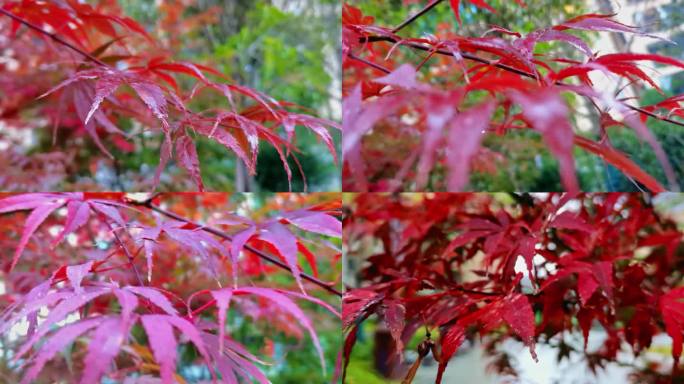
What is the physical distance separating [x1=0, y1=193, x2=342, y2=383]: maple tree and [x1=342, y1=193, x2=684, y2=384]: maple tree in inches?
3.4

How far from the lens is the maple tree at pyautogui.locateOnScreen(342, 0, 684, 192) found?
352 mm

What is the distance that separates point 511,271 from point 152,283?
571mm

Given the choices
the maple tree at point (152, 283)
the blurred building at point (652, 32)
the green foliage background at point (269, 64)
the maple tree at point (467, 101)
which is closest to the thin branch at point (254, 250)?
the maple tree at point (152, 283)

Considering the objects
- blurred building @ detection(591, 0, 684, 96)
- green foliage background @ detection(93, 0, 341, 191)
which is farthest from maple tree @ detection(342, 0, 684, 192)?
green foliage background @ detection(93, 0, 341, 191)

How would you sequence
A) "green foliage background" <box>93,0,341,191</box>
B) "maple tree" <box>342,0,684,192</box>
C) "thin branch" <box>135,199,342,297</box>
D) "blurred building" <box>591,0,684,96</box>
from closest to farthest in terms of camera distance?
"maple tree" <box>342,0,684,192</box> < "thin branch" <box>135,199,342,297</box> < "blurred building" <box>591,0,684,96</box> < "green foliage background" <box>93,0,341,191</box>

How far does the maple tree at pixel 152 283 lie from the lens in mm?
471

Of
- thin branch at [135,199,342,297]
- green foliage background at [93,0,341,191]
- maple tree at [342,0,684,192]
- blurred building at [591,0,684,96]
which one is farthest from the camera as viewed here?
green foliage background at [93,0,341,191]

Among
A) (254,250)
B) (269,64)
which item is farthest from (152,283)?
(269,64)

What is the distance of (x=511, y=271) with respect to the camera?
83 cm

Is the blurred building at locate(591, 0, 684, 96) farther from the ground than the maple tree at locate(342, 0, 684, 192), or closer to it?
farther from the ground

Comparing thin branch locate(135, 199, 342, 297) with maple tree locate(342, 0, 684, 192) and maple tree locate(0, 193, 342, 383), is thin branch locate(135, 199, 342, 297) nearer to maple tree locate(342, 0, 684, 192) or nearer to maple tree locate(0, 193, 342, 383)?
maple tree locate(0, 193, 342, 383)

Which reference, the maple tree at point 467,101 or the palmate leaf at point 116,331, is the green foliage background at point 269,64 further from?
the palmate leaf at point 116,331

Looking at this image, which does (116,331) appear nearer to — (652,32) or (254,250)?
(254,250)

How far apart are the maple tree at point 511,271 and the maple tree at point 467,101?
86 mm
